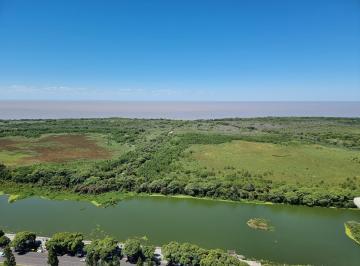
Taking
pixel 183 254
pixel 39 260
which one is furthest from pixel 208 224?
pixel 39 260

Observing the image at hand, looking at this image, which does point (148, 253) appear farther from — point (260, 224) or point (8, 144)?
point (8, 144)

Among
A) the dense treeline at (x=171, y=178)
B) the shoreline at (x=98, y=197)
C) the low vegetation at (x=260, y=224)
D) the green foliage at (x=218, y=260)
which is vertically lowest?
the low vegetation at (x=260, y=224)

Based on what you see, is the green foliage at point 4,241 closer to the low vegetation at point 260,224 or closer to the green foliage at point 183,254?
the green foliage at point 183,254

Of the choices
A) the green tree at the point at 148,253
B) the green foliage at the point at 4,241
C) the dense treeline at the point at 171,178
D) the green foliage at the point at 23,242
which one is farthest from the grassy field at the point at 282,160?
the green foliage at the point at 4,241

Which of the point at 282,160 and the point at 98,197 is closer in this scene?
the point at 98,197

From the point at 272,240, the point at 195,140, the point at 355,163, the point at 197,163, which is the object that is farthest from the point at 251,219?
the point at 195,140

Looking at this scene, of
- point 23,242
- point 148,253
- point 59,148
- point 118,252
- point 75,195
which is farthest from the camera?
point 59,148
